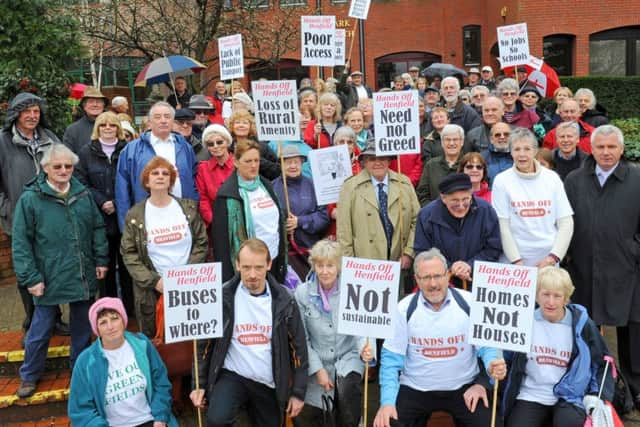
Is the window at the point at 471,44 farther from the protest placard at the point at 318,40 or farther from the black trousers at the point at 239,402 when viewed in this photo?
the black trousers at the point at 239,402

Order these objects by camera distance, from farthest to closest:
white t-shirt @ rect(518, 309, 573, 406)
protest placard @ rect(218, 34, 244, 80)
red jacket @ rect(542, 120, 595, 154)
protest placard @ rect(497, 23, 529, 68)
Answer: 1. protest placard @ rect(497, 23, 529, 68)
2. protest placard @ rect(218, 34, 244, 80)
3. red jacket @ rect(542, 120, 595, 154)
4. white t-shirt @ rect(518, 309, 573, 406)

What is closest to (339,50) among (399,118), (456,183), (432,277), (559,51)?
(399,118)

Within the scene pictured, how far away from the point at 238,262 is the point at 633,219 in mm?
3131

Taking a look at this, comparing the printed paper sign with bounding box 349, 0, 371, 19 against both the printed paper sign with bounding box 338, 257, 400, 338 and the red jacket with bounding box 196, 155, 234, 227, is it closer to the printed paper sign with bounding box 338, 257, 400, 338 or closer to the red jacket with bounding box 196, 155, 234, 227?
the red jacket with bounding box 196, 155, 234, 227

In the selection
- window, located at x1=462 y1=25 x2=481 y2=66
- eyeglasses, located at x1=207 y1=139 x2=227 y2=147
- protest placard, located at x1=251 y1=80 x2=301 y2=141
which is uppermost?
window, located at x1=462 y1=25 x2=481 y2=66

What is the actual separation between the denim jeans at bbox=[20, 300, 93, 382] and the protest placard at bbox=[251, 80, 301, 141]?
7.38 ft

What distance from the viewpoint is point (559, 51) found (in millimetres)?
22828

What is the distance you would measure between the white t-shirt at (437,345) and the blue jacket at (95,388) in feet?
5.41

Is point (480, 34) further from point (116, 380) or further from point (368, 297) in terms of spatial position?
point (116, 380)

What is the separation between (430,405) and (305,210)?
7.51 feet

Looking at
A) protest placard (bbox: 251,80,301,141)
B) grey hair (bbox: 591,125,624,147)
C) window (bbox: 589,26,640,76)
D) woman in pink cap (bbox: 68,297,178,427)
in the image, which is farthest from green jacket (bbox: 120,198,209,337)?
window (bbox: 589,26,640,76)

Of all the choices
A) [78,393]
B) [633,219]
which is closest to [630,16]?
[633,219]

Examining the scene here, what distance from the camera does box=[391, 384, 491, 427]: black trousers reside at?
168 inches

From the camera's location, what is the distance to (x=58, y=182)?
4.98 metres
